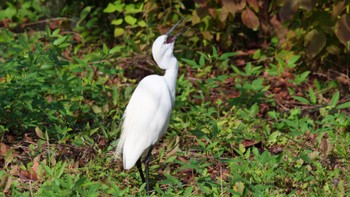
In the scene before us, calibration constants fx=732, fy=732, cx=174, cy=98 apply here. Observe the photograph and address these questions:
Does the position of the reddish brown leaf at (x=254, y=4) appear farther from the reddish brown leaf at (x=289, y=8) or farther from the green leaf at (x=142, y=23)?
the green leaf at (x=142, y=23)

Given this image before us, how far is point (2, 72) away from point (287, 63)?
2232 millimetres

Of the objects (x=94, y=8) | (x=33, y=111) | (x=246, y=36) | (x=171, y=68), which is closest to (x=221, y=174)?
(x=171, y=68)

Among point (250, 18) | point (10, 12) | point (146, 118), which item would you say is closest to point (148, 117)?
point (146, 118)

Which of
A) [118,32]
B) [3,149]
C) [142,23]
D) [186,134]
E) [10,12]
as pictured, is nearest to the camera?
[3,149]

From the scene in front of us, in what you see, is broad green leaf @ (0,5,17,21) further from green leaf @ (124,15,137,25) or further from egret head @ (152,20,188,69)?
egret head @ (152,20,188,69)

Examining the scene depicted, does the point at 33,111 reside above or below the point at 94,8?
above

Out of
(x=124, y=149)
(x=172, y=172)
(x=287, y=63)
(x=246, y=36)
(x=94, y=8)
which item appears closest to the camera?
(x=124, y=149)

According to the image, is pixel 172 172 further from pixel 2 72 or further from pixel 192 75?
pixel 192 75

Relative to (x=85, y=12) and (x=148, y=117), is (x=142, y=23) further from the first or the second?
(x=148, y=117)

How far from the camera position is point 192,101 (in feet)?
17.1

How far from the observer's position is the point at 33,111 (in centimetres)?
448

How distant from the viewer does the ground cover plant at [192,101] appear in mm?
3973

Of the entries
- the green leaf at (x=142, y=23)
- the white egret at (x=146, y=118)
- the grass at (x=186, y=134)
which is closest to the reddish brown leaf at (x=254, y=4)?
the grass at (x=186, y=134)

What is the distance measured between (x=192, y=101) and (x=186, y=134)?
0.51 meters
